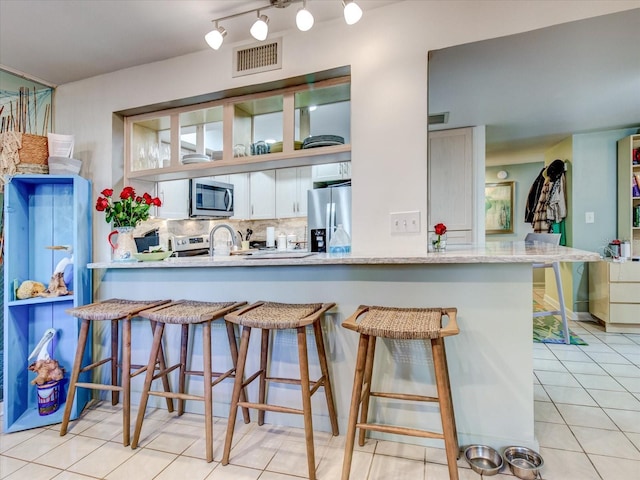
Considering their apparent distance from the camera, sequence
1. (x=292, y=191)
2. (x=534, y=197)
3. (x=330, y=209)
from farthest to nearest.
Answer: (x=534, y=197)
(x=292, y=191)
(x=330, y=209)

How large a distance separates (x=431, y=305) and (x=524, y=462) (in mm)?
768

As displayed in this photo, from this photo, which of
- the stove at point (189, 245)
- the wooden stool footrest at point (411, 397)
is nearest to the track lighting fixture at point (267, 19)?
the wooden stool footrest at point (411, 397)

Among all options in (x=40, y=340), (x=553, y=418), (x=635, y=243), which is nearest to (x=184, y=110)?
(x=40, y=340)

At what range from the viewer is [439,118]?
11.0 feet

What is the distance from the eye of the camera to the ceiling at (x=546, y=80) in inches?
77.4

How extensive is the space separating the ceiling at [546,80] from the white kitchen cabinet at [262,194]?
227cm

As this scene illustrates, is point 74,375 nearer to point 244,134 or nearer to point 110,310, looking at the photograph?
point 110,310

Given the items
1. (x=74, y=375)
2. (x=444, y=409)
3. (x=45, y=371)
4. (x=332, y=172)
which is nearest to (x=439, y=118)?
(x=332, y=172)

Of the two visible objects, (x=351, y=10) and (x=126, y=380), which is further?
(x=126, y=380)

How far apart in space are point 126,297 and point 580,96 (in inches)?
159

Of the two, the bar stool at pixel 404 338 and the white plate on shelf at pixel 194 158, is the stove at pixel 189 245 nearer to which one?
the white plate on shelf at pixel 194 158

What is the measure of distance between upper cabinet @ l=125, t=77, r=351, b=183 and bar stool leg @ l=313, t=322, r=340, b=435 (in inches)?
41.0

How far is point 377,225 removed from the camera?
195cm

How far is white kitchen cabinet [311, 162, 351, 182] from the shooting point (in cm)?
424
